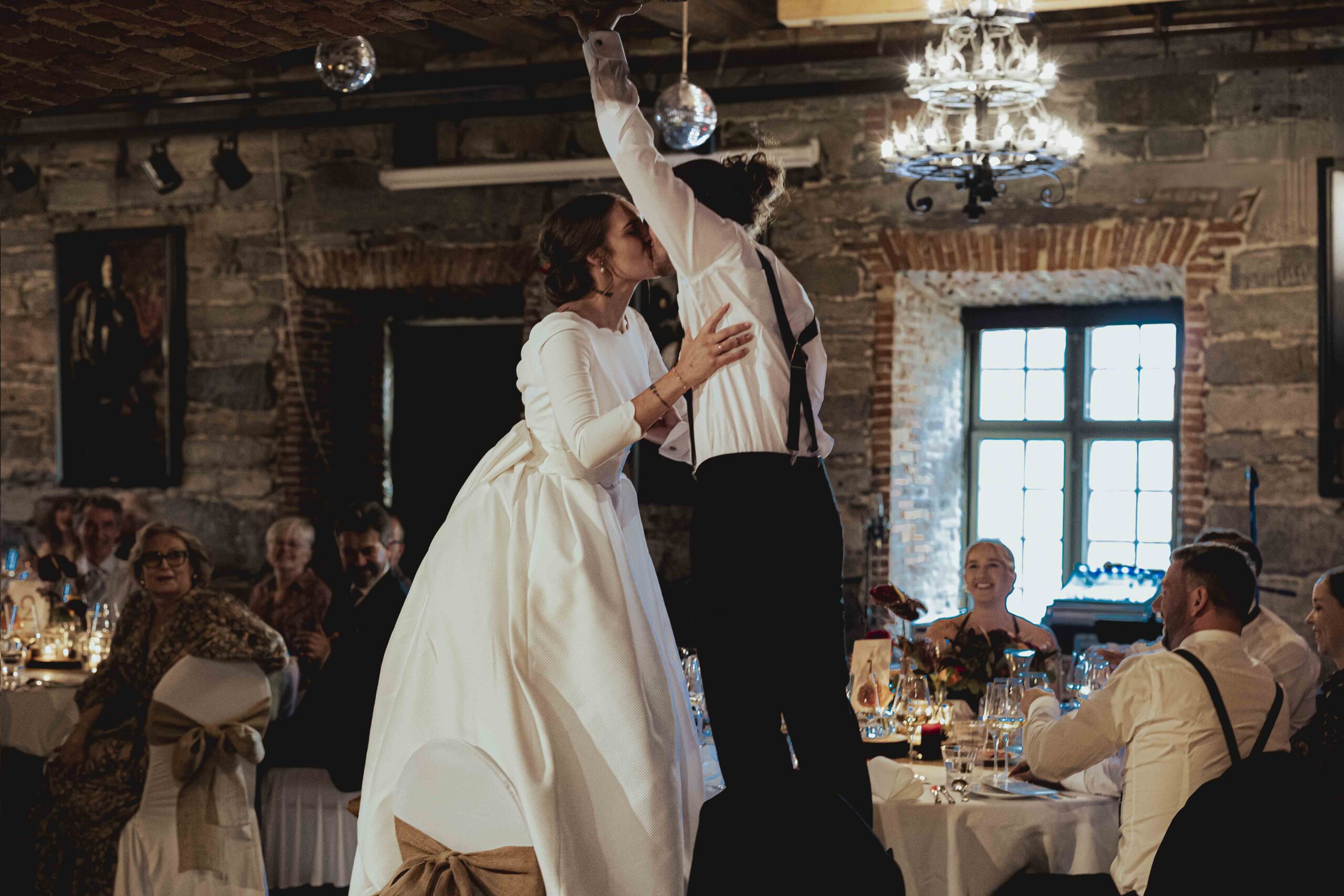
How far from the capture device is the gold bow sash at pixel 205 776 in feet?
13.8

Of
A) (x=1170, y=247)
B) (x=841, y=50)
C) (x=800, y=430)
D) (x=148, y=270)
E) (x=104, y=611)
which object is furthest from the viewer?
(x=148, y=270)

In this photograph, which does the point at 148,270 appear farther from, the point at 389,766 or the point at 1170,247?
the point at 389,766

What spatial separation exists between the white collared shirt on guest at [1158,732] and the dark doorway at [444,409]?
607 cm

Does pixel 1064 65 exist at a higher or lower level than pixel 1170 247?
higher

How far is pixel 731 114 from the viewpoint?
7492 mm

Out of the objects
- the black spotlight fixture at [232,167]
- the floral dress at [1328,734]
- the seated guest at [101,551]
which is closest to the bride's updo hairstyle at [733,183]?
the floral dress at [1328,734]

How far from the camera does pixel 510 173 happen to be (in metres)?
7.72

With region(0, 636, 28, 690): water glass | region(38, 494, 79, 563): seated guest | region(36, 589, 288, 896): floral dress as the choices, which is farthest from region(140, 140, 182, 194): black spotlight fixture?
region(36, 589, 288, 896): floral dress

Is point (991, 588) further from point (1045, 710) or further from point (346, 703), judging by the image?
point (346, 703)

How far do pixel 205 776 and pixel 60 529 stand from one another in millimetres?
4340

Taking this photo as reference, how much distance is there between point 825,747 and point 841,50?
511 cm

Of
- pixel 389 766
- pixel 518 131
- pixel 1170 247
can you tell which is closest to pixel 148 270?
pixel 518 131

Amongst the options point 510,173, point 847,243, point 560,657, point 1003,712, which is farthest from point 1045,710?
point 510,173

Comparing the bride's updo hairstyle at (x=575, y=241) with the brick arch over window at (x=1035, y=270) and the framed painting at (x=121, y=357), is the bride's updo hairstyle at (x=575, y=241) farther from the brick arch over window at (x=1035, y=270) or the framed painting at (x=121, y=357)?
the framed painting at (x=121, y=357)
